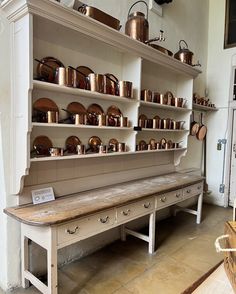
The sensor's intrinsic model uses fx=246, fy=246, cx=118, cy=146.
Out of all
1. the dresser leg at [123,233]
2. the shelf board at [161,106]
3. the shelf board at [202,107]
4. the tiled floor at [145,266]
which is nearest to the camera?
the tiled floor at [145,266]

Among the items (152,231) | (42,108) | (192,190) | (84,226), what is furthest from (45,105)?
(192,190)

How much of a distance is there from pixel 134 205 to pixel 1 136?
130cm

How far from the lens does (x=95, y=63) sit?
8.06 ft

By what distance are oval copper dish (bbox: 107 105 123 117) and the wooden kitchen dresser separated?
30.5 inches

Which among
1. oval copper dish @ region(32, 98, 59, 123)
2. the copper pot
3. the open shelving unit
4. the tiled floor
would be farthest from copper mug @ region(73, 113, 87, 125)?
the tiled floor

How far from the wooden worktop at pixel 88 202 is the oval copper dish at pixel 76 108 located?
2.54 feet

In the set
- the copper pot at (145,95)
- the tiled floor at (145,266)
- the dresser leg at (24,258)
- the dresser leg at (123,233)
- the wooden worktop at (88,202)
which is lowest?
the tiled floor at (145,266)

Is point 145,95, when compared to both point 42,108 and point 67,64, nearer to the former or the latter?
point 67,64

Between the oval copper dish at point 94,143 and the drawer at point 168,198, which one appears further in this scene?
the drawer at point 168,198

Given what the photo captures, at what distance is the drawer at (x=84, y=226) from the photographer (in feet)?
5.65

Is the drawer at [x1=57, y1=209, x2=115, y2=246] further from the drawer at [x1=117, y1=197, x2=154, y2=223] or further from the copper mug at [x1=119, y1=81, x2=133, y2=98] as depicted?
the copper mug at [x1=119, y1=81, x2=133, y2=98]

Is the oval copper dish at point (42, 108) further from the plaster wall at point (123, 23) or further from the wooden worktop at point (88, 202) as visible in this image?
the wooden worktop at point (88, 202)

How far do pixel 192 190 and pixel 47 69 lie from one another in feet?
7.59

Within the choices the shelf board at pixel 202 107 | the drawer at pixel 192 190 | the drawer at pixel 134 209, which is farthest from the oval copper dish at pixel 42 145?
the shelf board at pixel 202 107
